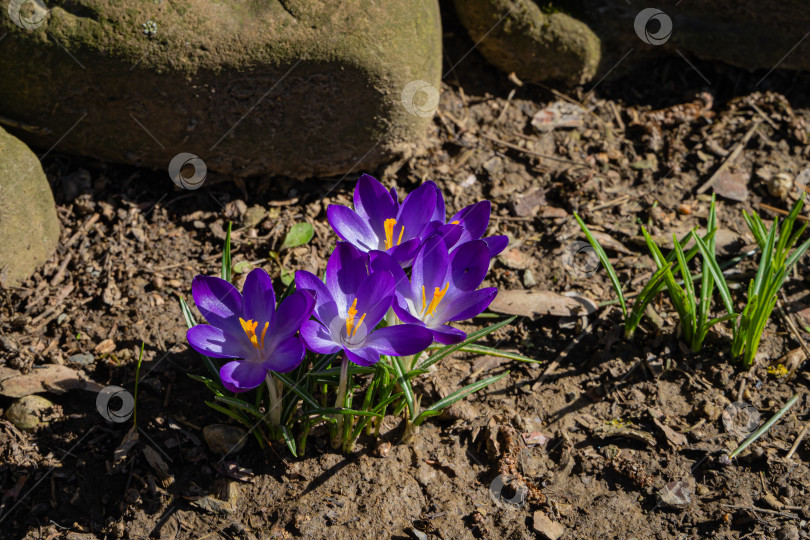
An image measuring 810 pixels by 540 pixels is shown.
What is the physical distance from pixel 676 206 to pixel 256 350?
7.55 ft

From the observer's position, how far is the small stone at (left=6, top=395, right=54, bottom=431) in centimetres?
231

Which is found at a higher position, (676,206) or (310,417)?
(676,206)

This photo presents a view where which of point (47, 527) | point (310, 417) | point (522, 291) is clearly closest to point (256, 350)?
point (310, 417)

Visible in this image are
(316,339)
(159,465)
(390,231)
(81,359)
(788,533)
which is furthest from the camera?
(81,359)

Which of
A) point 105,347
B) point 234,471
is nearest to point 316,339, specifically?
point 234,471

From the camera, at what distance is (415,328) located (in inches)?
70.1

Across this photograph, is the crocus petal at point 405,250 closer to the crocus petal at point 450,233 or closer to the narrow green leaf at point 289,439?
the crocus petal at point 450,233

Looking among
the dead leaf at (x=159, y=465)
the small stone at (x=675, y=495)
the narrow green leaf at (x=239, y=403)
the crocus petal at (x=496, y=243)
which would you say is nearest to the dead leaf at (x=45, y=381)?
the dead leaf at (x=159, y=465)

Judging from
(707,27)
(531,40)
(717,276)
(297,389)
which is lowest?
(297,389)

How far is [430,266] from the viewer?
6.31 ft

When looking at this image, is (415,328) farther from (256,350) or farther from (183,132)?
(183,132)

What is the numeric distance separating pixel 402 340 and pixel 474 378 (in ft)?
2.92

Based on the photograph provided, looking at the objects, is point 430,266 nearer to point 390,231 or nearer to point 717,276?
point 390,231

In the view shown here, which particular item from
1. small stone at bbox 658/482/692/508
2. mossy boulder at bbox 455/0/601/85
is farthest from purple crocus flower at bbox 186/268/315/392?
→ mossy boulder at bbox 455/0/601/85
